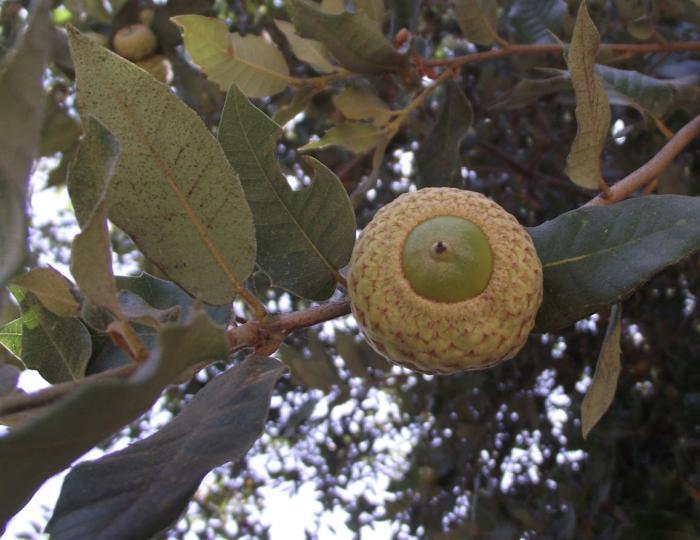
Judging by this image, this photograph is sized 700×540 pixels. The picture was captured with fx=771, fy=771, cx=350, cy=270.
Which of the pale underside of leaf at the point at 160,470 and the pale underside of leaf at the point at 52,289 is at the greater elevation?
the pale underside of leaf at the point at 52,289

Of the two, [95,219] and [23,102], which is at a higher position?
[23,102]

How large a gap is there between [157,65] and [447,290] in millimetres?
1706

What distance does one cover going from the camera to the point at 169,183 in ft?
2.97

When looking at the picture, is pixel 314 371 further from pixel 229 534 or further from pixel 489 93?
pixel 229 534

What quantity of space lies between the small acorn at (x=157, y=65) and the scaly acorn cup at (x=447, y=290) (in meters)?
1.57

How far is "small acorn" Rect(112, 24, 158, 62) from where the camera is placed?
7.59 ft

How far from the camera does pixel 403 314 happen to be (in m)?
0.98

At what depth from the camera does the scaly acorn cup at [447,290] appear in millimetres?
966

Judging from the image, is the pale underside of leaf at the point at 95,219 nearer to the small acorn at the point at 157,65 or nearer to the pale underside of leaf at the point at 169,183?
the pale underside of leaf at the point at 169,183

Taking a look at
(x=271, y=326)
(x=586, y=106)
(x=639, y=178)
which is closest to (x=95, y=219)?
(x=271, y=326)

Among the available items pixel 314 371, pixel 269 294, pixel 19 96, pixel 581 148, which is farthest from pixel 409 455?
pixel 19 96

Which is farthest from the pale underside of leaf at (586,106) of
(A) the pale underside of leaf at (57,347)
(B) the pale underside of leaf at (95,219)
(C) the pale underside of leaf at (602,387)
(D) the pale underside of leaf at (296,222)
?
(A) the pale underside of leaf at (57,347)

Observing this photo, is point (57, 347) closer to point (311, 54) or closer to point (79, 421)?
point (79, 421)

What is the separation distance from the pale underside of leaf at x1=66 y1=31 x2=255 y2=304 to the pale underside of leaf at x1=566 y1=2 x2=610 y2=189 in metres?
0.53
